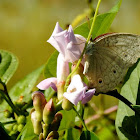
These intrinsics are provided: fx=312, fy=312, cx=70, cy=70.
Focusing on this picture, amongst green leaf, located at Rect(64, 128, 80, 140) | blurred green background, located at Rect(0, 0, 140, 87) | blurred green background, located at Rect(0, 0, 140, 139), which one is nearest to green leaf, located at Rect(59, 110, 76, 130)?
green leaf, located at Rect(64, 128, 80, 140)

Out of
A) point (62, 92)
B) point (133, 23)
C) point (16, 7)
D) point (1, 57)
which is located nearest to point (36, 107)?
point (62, 92)

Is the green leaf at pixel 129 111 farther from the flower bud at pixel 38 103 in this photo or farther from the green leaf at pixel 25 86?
the green leaf at pixel 25 86

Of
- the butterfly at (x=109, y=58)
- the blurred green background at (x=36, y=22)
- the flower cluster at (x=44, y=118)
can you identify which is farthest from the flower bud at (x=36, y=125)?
the blurred green background at (x=36, y=22)

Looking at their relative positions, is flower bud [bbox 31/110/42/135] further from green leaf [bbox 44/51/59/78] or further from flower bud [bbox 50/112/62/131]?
green leaf [bbox 44/51/59/78]

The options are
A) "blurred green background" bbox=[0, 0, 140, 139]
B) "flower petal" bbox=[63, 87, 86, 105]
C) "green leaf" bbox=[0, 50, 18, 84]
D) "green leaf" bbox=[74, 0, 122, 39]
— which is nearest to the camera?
"flower petal" bbox=[63, 87, 86, 105]

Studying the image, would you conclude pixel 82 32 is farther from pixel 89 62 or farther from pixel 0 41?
pixel 0 41

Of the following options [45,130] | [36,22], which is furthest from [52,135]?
[36,22]
